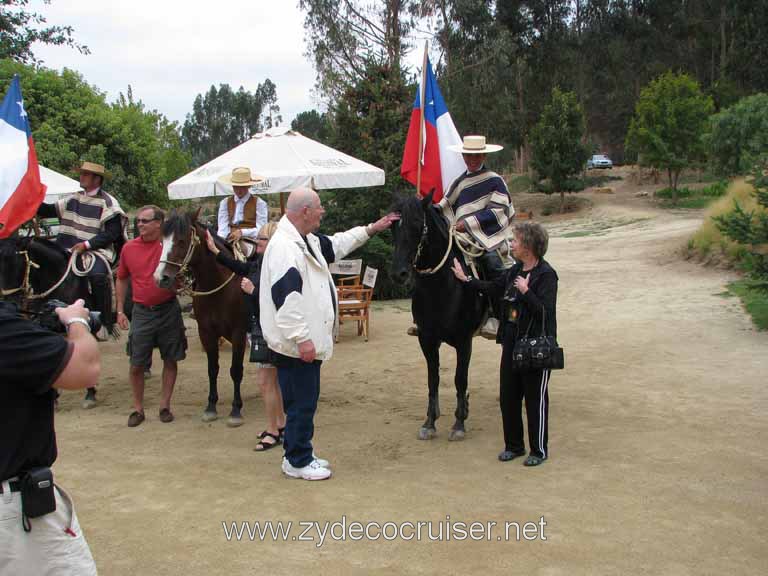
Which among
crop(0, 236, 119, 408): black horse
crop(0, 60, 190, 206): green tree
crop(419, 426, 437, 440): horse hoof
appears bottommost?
crop(419, 426, 437, 440): horse hoof

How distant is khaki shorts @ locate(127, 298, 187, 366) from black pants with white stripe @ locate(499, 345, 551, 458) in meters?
3.20

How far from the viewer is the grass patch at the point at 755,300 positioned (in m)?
9.95

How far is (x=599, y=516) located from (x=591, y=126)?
53518 millimetres

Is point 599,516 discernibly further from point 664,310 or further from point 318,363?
point 664,310

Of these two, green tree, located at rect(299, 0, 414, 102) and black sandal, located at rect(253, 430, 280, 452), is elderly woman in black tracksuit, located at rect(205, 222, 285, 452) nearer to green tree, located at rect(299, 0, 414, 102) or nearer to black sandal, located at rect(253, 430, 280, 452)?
black sandal, located at rect(253, 430, 280, 452)

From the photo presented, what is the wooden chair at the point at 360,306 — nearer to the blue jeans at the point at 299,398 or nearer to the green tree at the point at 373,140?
the green tree at the point at 373,140

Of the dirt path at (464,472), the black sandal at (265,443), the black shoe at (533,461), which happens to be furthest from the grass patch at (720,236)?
the black sandal at (265,443)

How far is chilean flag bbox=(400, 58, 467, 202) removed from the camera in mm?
7395

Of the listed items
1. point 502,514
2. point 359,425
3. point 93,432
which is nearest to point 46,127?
point 93,432

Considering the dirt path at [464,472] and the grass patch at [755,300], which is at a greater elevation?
the grass patch at [755,300]

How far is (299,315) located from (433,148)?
10.8ft

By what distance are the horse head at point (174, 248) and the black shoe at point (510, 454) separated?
3193 mm

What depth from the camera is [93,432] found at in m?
6.75

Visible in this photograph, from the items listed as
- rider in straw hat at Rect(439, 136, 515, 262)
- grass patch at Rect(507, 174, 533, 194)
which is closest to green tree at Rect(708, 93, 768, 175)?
grass patch at Rect(507, 174, 533, 194)
